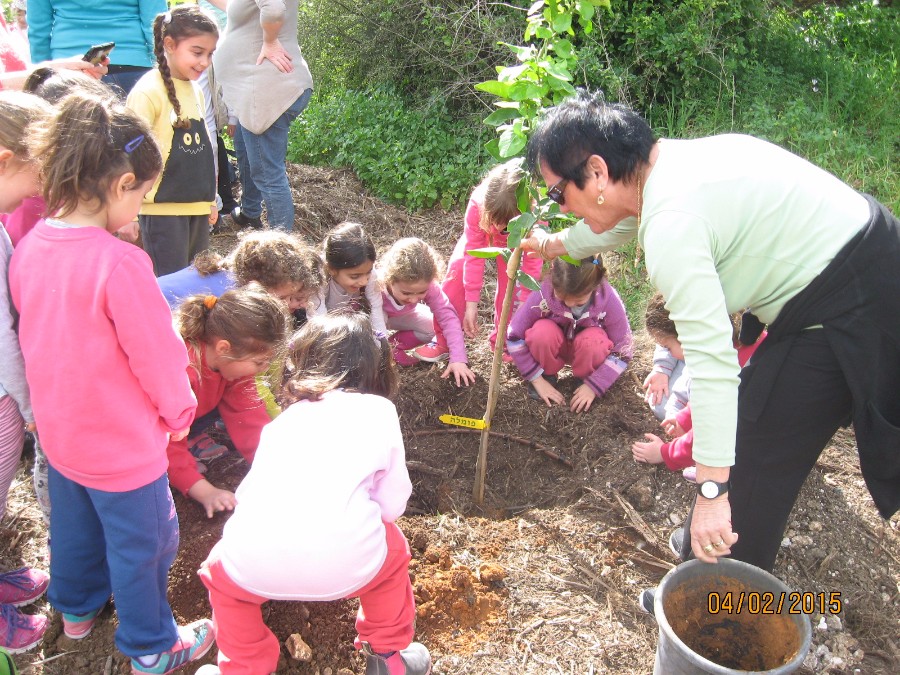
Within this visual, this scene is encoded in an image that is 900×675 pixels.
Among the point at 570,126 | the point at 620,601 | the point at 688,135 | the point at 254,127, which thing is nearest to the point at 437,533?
the point at 620,601

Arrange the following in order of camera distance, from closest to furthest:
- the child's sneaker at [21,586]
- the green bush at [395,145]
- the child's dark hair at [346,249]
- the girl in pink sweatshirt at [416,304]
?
the child's sneaker at [21,586], the child's dark hair at [346,249], the girl in pink sweatshirt at [416,304], the green bush at [395,145]

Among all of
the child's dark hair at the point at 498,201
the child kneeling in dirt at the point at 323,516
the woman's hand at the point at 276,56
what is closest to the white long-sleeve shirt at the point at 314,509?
the child kneeling in dirt at the point at 323,516

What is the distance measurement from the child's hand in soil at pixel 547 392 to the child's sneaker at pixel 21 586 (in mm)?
2215

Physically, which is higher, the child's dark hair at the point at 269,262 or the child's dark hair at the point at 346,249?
the child's dark hair at the point at 269,262

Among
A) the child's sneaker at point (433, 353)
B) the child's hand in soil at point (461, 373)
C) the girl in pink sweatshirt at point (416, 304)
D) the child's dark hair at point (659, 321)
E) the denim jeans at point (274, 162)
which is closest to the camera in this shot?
the child's dark hair at point (659, 321)

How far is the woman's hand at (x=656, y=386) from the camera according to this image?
328 centimetres

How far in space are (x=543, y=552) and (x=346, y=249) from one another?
64.6 inches

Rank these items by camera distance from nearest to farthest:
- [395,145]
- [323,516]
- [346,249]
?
[323,516] → [346,249] → [395,145]

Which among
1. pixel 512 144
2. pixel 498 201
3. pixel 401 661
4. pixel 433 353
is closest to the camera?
pixel 401 661

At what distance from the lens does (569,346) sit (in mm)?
3623

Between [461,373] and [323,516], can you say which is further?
[461,373]

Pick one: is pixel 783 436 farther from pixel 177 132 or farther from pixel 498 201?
pixel 177 132

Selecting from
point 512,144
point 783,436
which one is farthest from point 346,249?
point 783,436

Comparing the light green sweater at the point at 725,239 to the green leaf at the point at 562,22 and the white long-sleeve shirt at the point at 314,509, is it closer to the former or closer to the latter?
the green leaf at the point at 562,22
